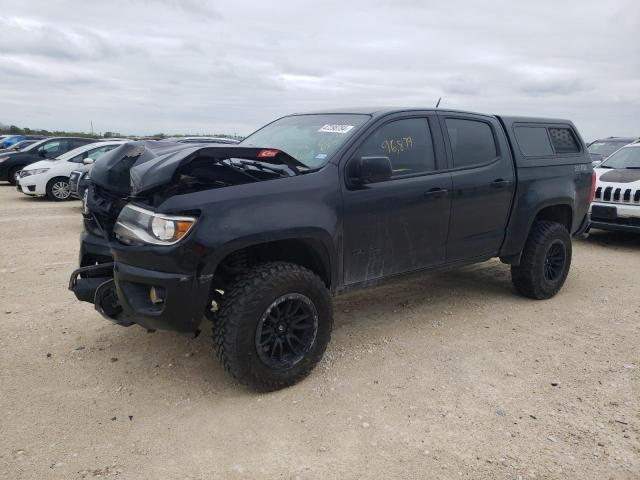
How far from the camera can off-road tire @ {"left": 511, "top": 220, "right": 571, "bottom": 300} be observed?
5031 mm

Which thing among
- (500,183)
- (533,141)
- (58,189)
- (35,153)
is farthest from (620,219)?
(35,153)

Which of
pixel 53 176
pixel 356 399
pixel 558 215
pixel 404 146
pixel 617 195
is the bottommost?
pixel 356 399

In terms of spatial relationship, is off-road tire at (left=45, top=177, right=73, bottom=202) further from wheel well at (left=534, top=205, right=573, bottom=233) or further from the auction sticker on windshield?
wheel well at (left=534, top=205, right=573, bottom=233)

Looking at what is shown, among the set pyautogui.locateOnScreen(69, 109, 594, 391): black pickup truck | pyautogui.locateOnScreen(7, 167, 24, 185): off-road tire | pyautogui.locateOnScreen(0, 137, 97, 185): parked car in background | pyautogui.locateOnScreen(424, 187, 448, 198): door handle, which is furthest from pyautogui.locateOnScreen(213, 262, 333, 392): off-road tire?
pyautogui.locateOnScreen(7, 167, 24, 185): off-road tire

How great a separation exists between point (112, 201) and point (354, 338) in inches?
84.5

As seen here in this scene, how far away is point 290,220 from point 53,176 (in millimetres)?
11562

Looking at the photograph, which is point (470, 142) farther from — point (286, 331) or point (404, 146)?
point (286, 331)

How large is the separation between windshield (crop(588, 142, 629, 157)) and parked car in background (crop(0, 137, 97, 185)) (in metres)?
14.6

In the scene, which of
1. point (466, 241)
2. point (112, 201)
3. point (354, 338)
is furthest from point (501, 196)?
point (112, 201)

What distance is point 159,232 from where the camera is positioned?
2.98m

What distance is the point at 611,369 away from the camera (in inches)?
146

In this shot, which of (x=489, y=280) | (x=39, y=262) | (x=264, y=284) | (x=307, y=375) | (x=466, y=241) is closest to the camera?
(x=264, y=284)

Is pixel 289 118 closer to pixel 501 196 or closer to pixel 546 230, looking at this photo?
pixel 501 196

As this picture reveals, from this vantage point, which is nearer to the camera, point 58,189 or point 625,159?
point 625,159
